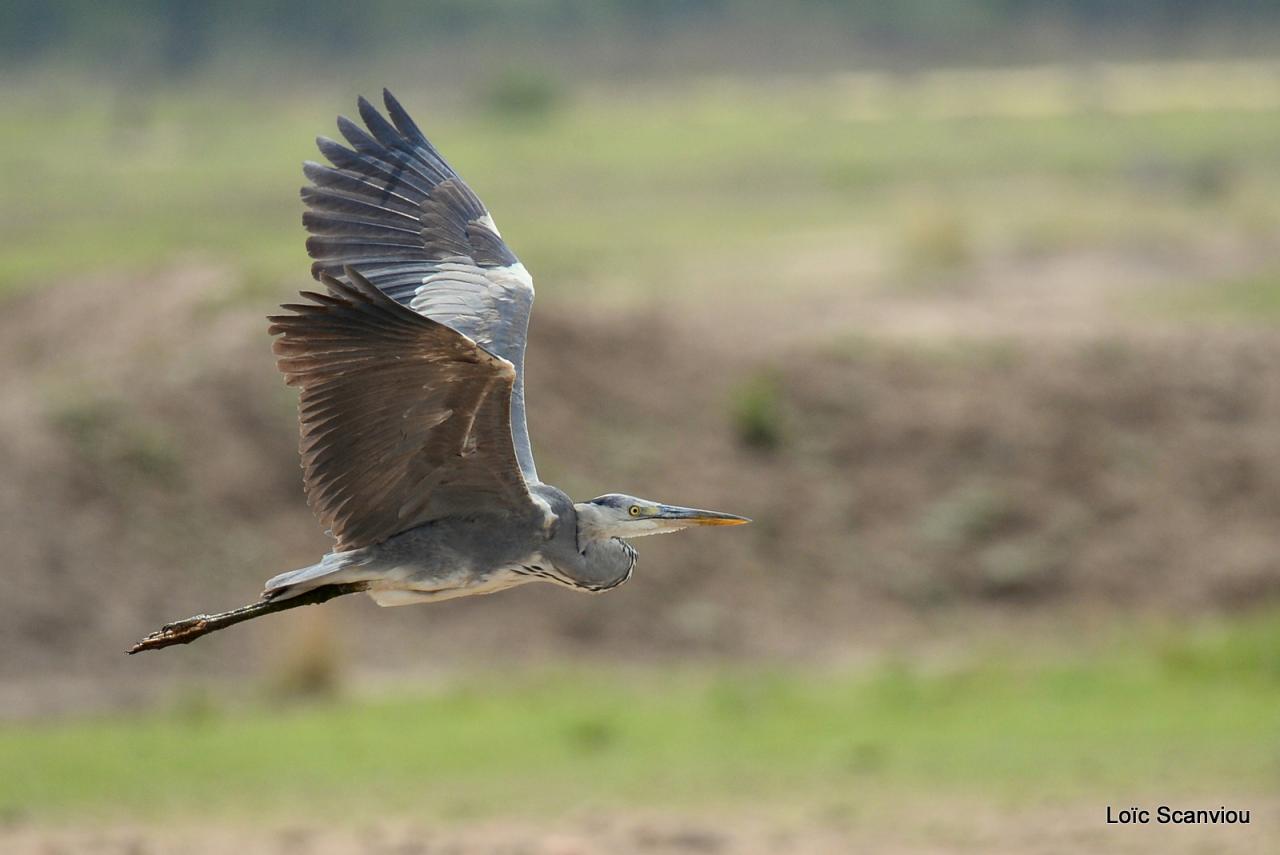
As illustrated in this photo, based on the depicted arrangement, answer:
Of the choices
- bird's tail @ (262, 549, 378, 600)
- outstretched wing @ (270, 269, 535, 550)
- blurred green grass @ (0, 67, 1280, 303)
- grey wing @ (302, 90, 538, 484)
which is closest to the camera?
outstretched wing @ (270, 269, 535, 550)

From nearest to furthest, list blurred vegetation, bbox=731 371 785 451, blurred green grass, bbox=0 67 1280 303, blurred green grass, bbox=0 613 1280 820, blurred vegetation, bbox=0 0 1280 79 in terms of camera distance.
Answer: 1. blurred green grass, bbox=0 613 1280 820
2. blurred vegetation, bbox=731 371 785 451
3. blurred green grass, bbox=0 67 1280 303
4. blurred vegetation, bbox=0 0 1280 79

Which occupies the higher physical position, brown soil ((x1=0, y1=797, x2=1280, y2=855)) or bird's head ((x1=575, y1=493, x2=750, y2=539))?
bird's head ((x1=575, y1=493, x2=750, y2=539))

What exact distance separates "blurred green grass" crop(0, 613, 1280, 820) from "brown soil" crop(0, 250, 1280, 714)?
5.83 ft

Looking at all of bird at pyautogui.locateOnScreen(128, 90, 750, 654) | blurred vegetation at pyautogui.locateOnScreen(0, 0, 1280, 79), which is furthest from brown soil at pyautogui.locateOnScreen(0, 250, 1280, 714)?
blurred vegetation at pyautogui.locateOnScreen(0, 0, 1280, 79)

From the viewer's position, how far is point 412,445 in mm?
7477

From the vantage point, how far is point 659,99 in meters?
82.7

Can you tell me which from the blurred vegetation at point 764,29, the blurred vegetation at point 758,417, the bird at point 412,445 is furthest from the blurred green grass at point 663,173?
the bird at point 412,445

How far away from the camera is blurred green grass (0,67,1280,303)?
39.6m

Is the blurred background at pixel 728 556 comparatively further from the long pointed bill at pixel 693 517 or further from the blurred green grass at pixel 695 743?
the long pointed bill at pixel 693 517

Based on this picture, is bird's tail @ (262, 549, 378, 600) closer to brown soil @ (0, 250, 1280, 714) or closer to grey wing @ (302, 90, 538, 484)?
grey wing @ (302, 90, 538, 484)

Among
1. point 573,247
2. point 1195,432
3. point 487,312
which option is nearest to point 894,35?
point 573,247

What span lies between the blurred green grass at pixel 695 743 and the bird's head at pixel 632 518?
607cm

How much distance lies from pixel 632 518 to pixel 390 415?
46.2 inches

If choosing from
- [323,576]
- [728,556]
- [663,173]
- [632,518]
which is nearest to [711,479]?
[728,556]
